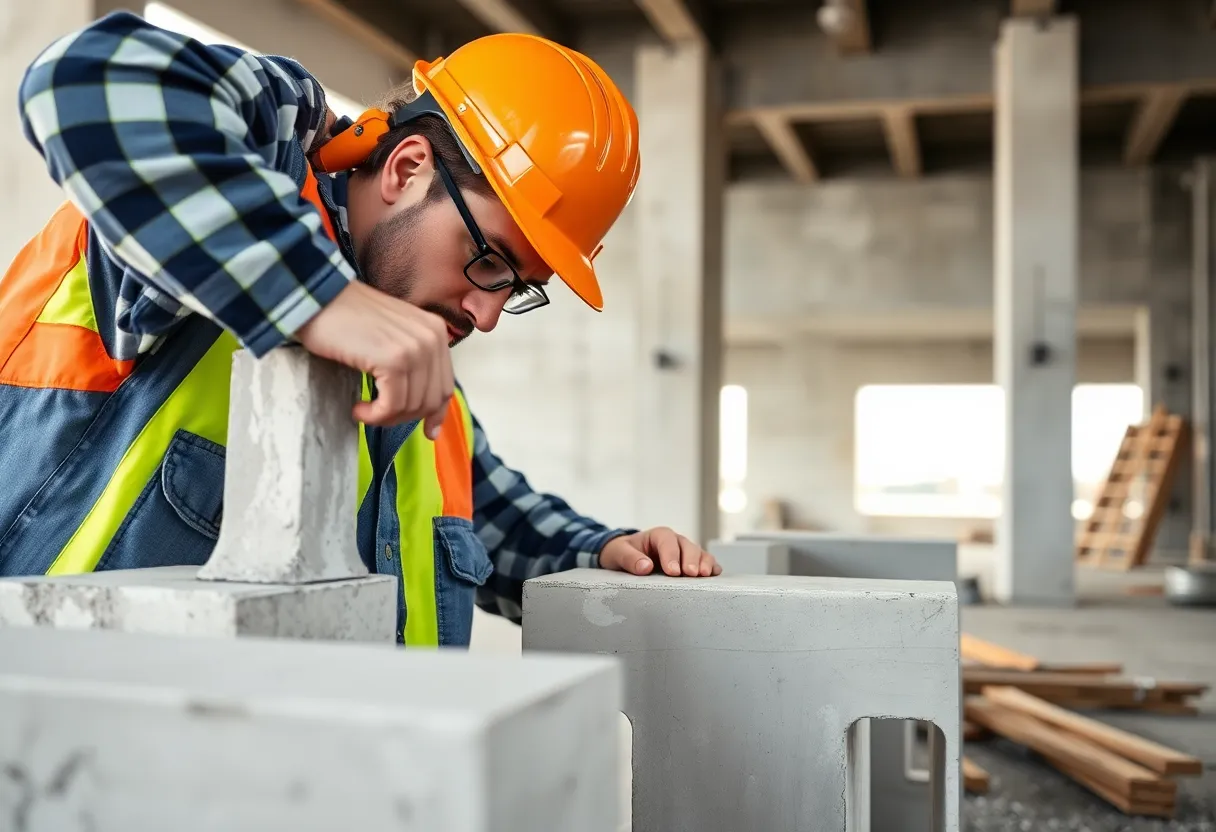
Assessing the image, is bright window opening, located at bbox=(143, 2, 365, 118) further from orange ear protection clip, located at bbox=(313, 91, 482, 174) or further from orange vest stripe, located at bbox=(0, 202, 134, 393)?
orange vest stripe, located at bbox=(0, 202, 134, 393)

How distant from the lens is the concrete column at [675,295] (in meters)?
10.2

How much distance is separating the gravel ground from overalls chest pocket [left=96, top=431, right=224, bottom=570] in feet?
10.8

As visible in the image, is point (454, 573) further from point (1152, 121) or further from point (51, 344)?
point (1152, 121)

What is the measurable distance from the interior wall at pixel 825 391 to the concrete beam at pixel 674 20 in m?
8.72

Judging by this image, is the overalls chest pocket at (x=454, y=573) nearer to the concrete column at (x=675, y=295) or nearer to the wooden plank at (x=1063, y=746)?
the wooden plank at (x=1063, y=746)

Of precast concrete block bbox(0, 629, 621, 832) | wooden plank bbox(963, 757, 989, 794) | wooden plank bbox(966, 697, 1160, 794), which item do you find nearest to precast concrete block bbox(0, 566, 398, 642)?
precast concrete block bbox(0, 629, 621, 832)

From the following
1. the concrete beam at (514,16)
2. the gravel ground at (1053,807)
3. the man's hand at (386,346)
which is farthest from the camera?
the concrete beam at (514,16)

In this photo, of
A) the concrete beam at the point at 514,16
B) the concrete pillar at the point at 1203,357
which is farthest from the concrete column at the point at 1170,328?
the concrete beam at the point at 514,16

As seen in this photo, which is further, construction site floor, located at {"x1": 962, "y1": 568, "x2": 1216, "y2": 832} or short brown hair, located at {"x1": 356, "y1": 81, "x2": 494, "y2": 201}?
construction site floor, located at {"x1": 962, "y1": 568, "x2": 1216, "y2": 832}

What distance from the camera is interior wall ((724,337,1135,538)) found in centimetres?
1819

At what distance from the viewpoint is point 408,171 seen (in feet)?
6.00

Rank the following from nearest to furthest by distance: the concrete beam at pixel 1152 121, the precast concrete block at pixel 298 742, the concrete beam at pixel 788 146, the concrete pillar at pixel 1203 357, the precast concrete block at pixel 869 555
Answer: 1. the precast concrete block at pixel 298 742
2. the precast concrete block at pixel 869 555
3. the concrete beam at pixel 1152 121
4. the concrete beam at pixel 788 146
5. the concrete pillar at pixel 1203 357

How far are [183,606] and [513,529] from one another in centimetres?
130

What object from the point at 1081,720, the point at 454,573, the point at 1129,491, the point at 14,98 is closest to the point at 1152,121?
the point at 1129,491
